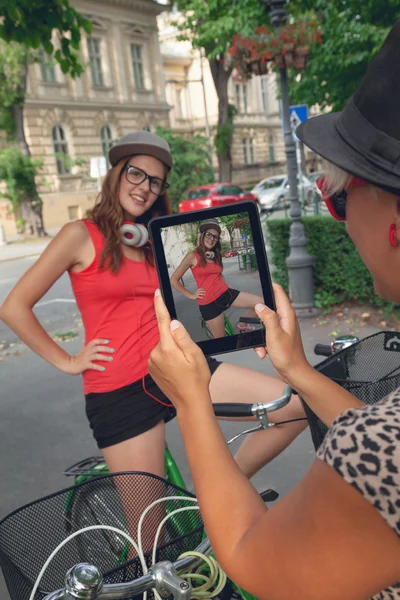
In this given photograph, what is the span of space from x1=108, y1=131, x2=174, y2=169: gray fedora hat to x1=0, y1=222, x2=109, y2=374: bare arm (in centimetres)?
33

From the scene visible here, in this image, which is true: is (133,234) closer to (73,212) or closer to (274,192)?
(274,192)

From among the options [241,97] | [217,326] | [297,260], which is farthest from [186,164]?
[217,326]

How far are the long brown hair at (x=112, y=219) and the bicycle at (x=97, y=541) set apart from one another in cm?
74

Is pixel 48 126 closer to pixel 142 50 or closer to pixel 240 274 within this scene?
pixel 142 50

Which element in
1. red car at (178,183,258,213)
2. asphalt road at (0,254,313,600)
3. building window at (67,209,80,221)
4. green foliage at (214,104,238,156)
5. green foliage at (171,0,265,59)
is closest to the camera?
asphalt road at (0,254,313,600)

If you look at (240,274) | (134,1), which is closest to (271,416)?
(240,274)

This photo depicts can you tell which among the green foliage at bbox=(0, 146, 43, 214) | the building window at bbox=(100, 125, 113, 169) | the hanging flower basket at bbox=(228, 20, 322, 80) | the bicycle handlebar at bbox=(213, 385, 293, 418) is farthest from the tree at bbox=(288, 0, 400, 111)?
the building window at bbox=(100, 125, 113, 169)

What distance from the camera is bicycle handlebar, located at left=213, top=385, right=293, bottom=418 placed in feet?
5.53

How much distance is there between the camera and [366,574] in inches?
32.8

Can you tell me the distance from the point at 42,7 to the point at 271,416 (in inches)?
152

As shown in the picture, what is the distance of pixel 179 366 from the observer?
1.16m

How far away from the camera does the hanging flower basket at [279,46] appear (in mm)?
7383

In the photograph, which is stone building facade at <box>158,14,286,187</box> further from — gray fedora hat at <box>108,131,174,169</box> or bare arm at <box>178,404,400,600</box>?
bare arm at <box>178,404,400,600</box>

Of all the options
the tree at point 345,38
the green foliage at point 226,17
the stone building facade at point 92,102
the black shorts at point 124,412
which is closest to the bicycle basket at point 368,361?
the black shorts at point 124,412
